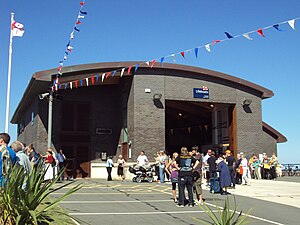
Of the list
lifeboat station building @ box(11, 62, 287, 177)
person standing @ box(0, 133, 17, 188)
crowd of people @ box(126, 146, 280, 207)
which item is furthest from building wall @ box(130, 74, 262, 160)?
person standing @ box(0, 133, 17, 188)

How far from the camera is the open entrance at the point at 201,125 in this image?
1085 inches

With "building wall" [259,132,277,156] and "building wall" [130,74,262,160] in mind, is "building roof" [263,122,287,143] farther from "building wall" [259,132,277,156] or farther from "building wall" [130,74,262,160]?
"building wall" [130,74,262,160]

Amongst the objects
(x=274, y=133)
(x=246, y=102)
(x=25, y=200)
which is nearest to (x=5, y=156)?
(x=25, y=200)

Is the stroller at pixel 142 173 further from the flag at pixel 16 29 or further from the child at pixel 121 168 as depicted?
the flag at pixel 16 29

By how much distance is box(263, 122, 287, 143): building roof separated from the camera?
28978mm

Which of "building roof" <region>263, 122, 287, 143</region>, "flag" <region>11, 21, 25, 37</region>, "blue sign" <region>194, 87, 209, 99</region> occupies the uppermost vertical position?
"flag" <region>11, 21, 25, 37</region>

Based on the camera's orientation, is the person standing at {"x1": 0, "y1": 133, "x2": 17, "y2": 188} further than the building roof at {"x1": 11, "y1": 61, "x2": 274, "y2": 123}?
No

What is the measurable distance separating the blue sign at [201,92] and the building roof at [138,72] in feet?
2.72

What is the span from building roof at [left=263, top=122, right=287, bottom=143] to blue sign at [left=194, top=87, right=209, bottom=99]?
6153 millimetres

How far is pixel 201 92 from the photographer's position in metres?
→ 25.6

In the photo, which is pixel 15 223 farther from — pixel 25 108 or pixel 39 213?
pixel 25 108

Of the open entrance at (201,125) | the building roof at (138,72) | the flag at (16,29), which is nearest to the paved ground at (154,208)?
the flag at (16,29)

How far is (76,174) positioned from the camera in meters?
26.2

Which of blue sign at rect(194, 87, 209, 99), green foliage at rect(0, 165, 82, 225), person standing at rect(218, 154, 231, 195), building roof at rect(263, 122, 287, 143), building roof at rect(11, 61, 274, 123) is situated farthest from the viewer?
building roof at rect(263, 122, 287, 143)
